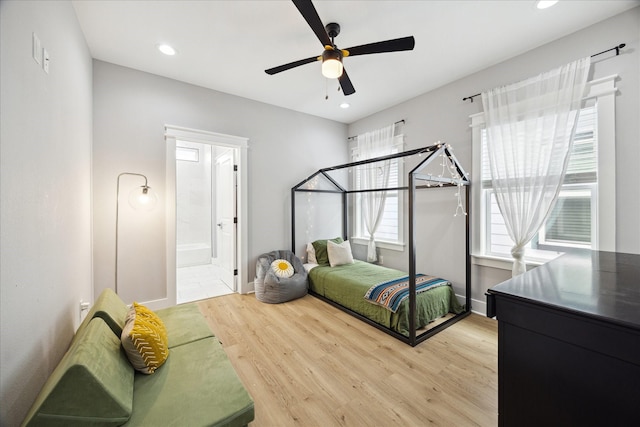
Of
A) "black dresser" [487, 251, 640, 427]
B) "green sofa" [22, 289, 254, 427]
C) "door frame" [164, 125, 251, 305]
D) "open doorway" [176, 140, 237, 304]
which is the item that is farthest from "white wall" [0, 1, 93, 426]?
"open doorway" [176, 140, 237, 304]

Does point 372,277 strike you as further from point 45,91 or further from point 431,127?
point 45,91

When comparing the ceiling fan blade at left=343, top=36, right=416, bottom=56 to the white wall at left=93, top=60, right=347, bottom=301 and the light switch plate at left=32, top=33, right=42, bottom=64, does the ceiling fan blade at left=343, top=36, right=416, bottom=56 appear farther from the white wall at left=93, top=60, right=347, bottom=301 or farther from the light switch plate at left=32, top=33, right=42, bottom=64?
the white wall at left=93, top=60, right=347, bottom=301

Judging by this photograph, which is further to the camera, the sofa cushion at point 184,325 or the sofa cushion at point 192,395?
the sofa cushion at point 184,325

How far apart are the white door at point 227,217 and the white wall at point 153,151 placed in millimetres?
312

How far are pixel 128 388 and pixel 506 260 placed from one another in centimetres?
337

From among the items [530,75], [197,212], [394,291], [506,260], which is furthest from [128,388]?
[197,212]

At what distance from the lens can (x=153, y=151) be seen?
3.08 m

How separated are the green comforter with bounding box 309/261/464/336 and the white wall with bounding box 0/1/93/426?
249 centimetres

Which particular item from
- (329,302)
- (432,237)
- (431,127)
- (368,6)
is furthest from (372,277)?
(368,6)

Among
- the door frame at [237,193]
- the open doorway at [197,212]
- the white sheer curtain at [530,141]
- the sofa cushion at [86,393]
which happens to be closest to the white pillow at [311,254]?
the door frame at [237,193]

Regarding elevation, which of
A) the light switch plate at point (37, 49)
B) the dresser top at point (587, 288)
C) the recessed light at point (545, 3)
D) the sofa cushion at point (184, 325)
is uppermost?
the recessed light at point (545, 3)

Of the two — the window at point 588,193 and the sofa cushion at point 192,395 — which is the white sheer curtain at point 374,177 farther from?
the sofa cushion at point 192,395

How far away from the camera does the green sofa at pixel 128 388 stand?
91 cm

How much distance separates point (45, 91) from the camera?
139 centimetres
